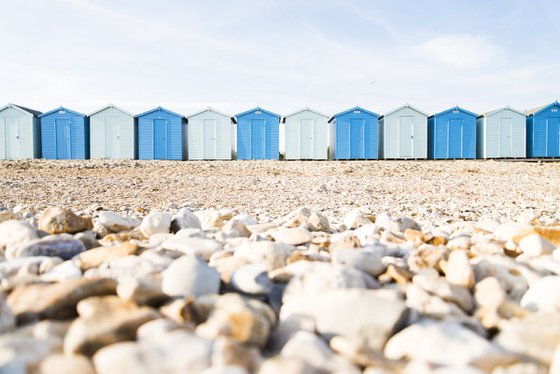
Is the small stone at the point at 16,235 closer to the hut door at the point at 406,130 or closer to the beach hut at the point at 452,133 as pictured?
the hut door at the point at 406,130

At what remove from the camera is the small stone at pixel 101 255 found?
229 cm

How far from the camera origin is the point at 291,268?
6.78ft

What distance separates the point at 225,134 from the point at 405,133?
785cm

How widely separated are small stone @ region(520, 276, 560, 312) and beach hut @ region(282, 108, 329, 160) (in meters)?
18.6

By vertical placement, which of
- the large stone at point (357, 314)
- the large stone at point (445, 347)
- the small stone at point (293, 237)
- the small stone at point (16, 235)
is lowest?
the large stone at point (445, 347)

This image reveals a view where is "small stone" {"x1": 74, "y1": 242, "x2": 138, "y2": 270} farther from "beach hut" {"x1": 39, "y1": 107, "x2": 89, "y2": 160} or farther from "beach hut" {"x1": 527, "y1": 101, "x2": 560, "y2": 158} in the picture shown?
"beach hut" {"x1": 527, "y1": 101, "x2": 560, "y2": 158}

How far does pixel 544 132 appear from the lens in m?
21.3

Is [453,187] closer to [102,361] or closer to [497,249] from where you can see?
[497,249]

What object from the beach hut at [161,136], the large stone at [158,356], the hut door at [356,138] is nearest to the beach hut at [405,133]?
the hut door at [356,138]

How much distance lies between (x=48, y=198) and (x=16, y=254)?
5193 millimetres

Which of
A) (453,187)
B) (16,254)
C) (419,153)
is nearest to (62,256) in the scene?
(16,254)

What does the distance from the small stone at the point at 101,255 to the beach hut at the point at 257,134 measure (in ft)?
59.1

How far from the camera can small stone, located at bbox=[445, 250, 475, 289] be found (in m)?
1.99

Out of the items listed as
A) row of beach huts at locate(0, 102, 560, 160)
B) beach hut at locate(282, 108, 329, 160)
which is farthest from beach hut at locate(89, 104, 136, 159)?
beach hut at locate(282, 108, 329, 160)
